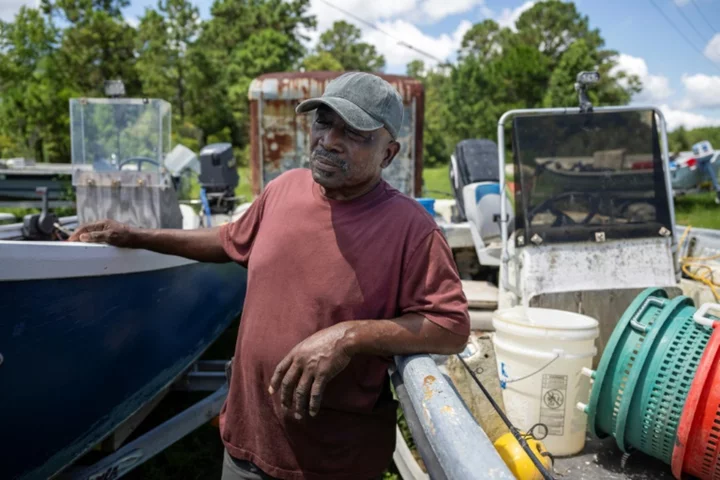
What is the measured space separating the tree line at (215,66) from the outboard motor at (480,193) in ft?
78.7

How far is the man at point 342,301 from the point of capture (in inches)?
66.3

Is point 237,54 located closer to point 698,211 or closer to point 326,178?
point 698,211

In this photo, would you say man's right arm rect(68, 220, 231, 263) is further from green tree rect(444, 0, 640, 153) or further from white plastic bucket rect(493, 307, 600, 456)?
green tree rect(444, 0, 640, 153)

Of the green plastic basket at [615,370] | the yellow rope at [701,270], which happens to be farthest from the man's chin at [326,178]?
the yellow rope at [701,270]

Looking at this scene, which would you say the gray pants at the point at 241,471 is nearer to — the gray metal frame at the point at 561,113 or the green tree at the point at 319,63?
the gray metal frame at the point at 561,113

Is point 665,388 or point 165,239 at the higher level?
point 165,239

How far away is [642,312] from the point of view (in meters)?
3.12

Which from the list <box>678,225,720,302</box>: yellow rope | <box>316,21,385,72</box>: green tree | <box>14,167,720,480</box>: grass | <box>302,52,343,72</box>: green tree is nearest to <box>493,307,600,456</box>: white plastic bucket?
<box>14,167,720,480</box>: grass

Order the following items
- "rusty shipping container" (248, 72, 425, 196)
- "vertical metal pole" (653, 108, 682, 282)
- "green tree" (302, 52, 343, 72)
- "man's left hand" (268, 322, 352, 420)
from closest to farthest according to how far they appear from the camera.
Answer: "man's left hand" (268, 322, 352, 420) < "vertical metal pole" (653, 108, 682, 282) < "rusty shipping container" (248, 72, 425, 196) < "green tree" (302, 52, 343, 72)

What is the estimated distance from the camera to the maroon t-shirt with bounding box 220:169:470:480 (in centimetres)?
176

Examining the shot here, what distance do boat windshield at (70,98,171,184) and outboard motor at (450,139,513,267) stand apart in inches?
121

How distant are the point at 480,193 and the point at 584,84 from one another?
195cm

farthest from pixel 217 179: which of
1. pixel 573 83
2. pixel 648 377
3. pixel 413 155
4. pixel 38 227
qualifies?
pixel 573 83

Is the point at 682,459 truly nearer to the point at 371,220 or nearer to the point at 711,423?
the point at 711,423
